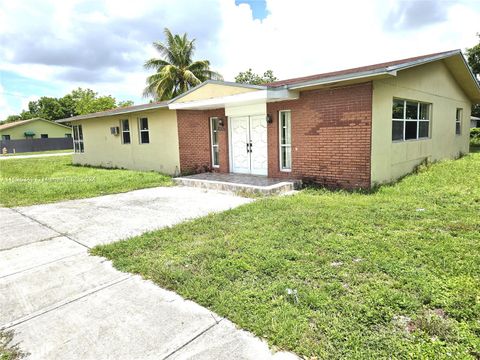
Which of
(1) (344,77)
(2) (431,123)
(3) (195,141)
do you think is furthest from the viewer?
(3) (195,141)

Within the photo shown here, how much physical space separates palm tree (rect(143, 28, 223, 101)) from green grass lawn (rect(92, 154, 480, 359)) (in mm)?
24380

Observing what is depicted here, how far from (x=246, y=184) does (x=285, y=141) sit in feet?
6.51

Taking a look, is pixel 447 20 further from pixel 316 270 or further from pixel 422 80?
pixel 316 270

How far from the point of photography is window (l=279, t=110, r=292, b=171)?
32.2 ft

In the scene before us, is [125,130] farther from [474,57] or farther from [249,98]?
[474,57]

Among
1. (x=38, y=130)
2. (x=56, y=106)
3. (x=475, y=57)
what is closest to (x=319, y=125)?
(x=475, y=57)

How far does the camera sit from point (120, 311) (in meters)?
3.14

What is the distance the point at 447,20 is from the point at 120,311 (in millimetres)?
14549

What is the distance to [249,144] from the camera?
1109cm

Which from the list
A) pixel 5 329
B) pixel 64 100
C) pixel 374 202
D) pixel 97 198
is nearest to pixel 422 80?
pixel 374 202

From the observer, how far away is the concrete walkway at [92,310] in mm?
2574

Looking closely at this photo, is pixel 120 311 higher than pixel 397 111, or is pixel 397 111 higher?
pixel 397 111

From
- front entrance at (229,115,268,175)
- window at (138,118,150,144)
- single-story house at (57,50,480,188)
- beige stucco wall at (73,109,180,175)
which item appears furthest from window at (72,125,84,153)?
front entrance at (229,115,268,175)

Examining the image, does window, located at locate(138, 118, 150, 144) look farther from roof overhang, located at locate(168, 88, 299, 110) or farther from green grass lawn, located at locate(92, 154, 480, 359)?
green grass lawn, located at locate(92, 154, 480, 359)
